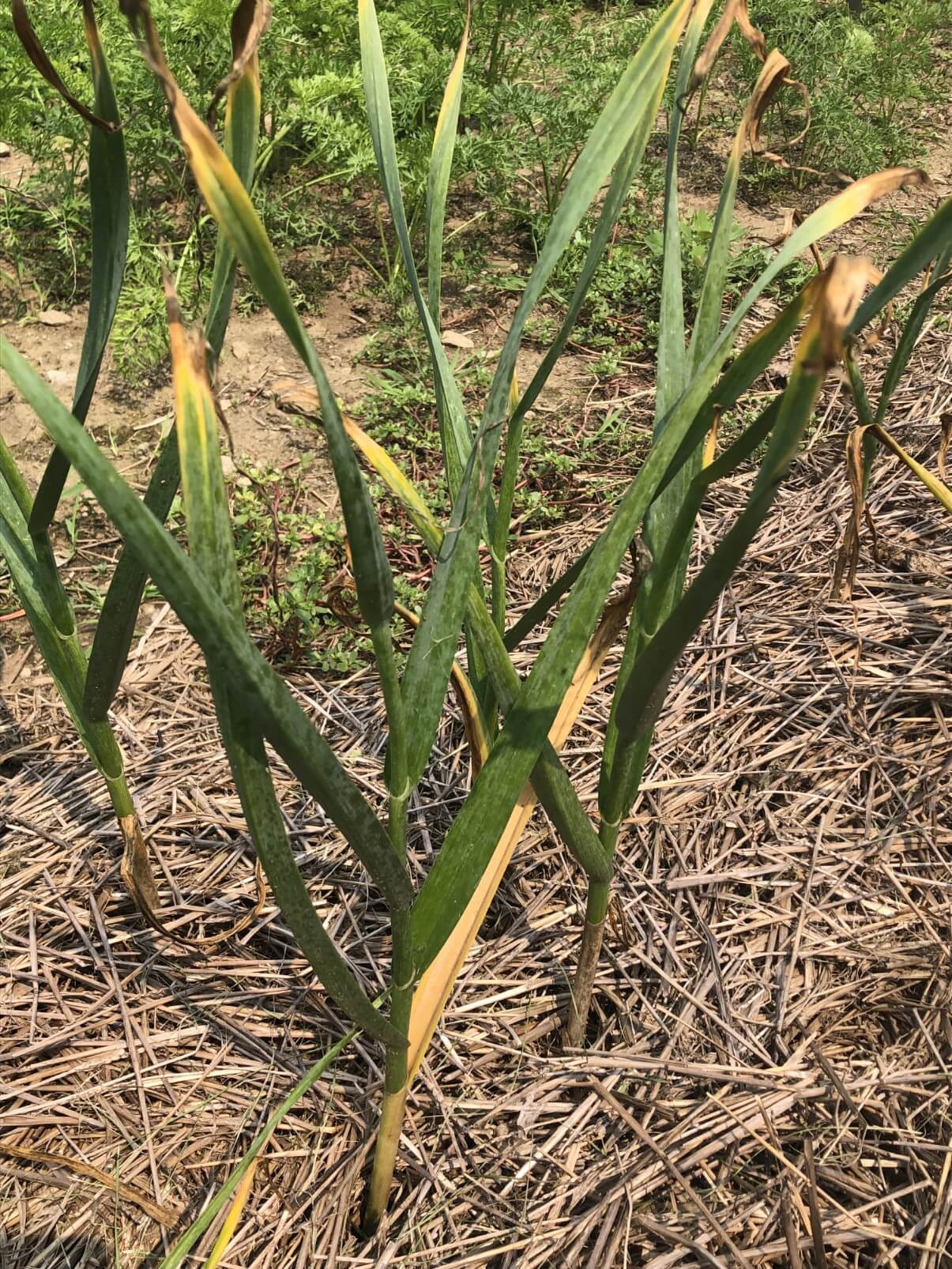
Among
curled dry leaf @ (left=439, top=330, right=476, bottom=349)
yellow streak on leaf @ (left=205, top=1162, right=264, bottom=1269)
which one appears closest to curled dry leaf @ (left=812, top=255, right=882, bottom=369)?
yellow streak on leaf @ (left=205, top=1162, right=264, bottom=1269)

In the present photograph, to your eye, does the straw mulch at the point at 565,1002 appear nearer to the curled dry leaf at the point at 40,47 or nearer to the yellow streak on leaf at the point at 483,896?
the yellow streak on leaf at the point at 483,896

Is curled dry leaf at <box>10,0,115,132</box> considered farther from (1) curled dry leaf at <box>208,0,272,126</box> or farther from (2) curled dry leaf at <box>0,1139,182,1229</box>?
(2) curled dry leaf at <box>0,1139,182,1229</box>

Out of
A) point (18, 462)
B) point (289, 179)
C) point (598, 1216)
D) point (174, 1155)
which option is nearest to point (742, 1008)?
point (598, 1216)

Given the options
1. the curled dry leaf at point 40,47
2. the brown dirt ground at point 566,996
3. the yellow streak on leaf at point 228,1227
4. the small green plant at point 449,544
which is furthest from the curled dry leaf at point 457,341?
the yellow streak on leaf at point 228,1227

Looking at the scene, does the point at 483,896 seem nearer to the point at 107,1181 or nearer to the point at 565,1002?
the point at 565,1002

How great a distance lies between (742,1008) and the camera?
45.6 inches

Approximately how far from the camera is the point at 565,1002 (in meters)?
1.19

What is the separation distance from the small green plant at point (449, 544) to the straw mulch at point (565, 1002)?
132mm

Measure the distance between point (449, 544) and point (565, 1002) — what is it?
0.71 meters

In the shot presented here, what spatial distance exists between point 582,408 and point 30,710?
4.48 ft

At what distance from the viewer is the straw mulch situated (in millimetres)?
985

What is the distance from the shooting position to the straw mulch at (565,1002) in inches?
38.8

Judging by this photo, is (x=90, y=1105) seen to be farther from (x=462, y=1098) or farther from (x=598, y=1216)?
(x=598, y=1216)

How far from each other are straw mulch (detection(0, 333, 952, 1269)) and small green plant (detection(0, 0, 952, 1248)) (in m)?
0.13
